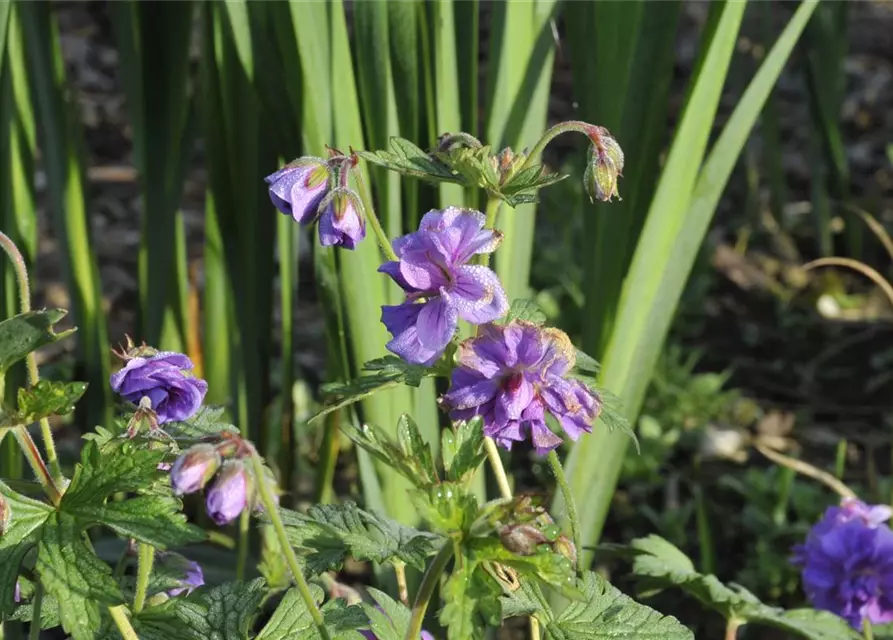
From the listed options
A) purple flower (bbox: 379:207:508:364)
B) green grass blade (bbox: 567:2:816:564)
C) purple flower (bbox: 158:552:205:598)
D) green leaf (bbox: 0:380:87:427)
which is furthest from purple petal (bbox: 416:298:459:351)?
green grass blade (bbox: 567:2:816:564)

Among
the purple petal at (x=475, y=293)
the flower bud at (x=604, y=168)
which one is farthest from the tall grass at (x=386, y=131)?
the purple petal at (x=475, y=293)

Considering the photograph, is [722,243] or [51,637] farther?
[722,243]

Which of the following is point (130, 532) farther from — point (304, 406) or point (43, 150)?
point (304, 406)

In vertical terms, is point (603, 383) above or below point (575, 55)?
below

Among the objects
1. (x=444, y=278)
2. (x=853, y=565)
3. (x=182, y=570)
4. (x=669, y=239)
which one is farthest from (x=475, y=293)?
(x=853, y=565)

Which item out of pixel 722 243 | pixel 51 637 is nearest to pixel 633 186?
pixel 51 637

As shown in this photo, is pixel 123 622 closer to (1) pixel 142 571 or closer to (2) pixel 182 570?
(1) pixel 142 571

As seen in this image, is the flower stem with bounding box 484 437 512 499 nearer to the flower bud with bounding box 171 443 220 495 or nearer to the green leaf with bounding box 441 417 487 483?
the green leaf with bounding box 441 417 487 483
